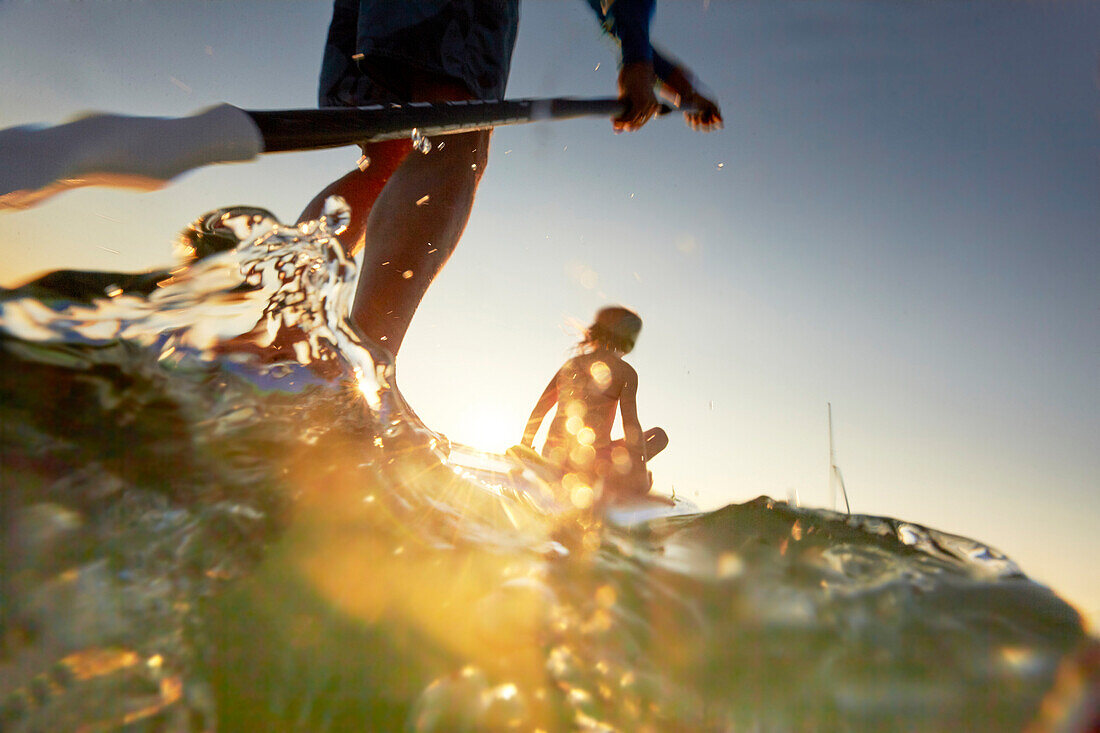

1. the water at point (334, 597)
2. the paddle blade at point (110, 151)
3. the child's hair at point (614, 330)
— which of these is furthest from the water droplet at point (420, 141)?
the child's hair at point (614, 330)

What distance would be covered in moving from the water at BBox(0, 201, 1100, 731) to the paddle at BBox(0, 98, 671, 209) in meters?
0.21

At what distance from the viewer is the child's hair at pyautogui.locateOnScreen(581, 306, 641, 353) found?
3.73 meters

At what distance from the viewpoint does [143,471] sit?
2.21 ft

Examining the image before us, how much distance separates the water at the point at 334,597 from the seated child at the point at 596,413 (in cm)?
248

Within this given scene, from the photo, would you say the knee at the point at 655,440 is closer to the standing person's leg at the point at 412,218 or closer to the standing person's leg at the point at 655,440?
the standing person's leg at the point at 655,440

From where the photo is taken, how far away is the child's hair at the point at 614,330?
373 centimetres

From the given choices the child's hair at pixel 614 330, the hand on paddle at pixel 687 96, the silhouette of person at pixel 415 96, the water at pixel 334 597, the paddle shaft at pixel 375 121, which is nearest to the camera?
the water at pixel 334 597

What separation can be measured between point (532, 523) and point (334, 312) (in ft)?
1.74

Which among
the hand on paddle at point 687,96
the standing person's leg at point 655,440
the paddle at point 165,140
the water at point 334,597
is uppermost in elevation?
the hand on paddle at point 687,96

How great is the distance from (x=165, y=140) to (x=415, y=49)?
2.92 ft

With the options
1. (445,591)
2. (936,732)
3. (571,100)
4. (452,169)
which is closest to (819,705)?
(936,732)

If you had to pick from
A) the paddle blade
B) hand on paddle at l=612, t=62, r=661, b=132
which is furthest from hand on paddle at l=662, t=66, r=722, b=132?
the paddle blade

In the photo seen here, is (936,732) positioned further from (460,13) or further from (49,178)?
(460,13)

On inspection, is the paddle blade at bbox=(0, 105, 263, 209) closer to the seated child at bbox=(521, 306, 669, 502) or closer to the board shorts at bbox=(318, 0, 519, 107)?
the board shorts at bbox=(318, 0, 519, 107)
